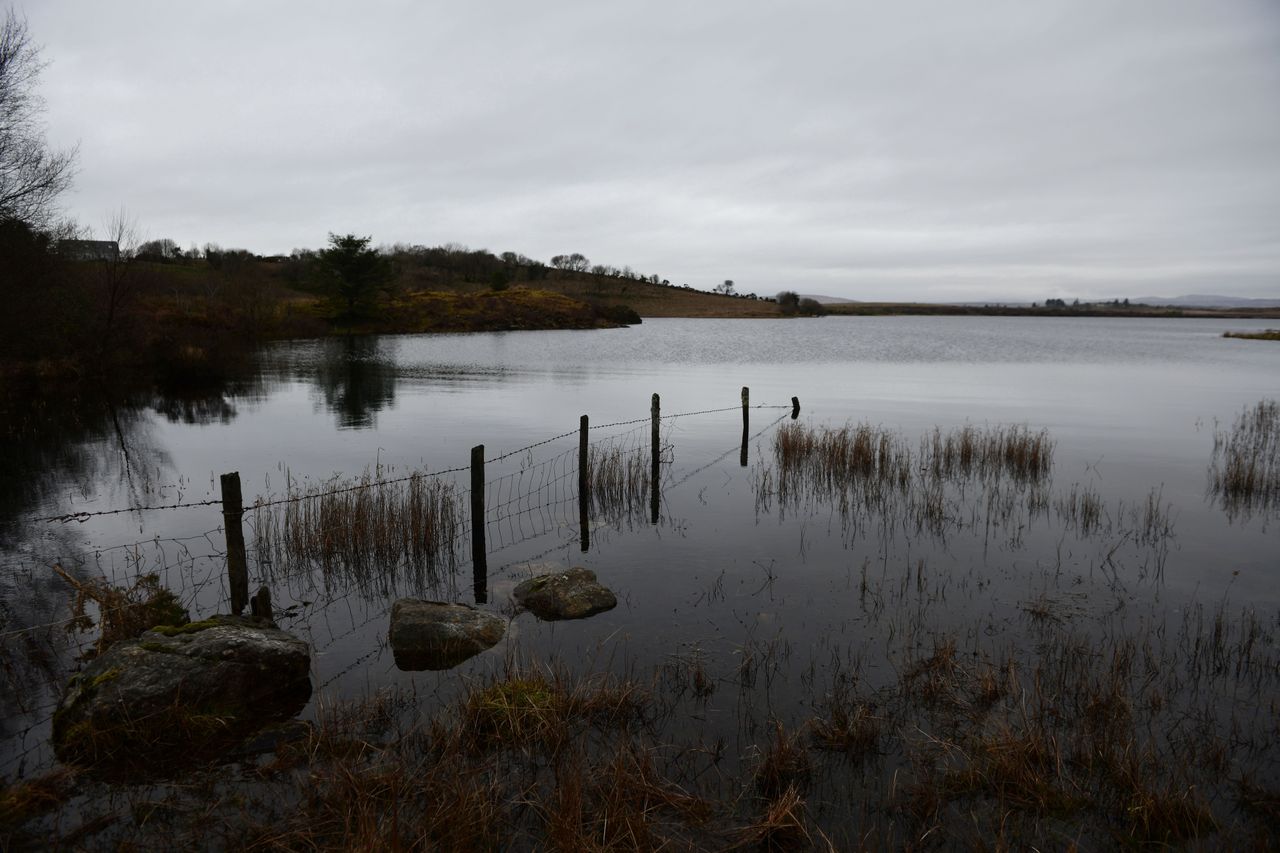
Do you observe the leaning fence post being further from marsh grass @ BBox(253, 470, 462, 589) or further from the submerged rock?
the submerged rock

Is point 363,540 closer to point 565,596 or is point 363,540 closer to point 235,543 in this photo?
point 235,543

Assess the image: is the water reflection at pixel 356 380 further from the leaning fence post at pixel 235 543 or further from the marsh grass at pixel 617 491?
the leaning fence post at pixel 235 543

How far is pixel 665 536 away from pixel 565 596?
3.67 metres

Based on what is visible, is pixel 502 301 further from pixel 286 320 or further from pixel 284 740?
pixel 284 740

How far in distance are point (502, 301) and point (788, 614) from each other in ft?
297

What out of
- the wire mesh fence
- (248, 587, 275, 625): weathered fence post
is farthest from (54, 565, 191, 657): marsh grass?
(248, 587, 275, 625): weathered fence post

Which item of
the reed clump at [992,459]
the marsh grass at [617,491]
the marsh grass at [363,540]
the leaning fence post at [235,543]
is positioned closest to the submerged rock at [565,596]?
the marsh grass at [363,540]

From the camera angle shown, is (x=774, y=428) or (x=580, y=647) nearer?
(x=580, y=647)

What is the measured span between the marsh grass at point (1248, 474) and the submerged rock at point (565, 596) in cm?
1291

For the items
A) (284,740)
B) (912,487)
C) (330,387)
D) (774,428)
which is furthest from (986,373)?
(284,740)

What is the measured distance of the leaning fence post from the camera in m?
7.84

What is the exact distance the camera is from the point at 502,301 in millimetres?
95125

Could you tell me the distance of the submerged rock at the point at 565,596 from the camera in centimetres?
923

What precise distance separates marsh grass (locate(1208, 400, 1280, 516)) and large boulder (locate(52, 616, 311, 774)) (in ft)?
55.0
